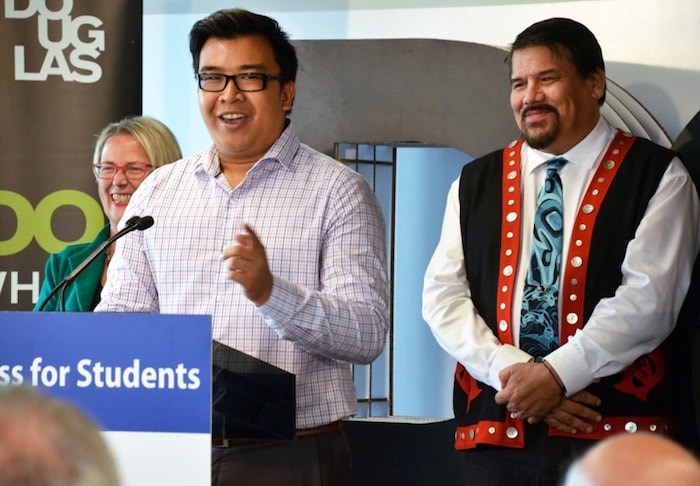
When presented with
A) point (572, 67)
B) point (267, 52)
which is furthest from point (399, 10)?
point (267, 52)

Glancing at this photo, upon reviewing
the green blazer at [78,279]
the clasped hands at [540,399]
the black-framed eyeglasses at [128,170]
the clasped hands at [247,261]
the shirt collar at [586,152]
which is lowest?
the clasped hands at [540,399]

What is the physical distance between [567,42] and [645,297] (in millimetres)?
771

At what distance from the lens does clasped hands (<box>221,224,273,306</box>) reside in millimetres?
2283

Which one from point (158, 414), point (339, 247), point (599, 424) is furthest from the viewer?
point (599, 424)

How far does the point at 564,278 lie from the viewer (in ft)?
10.3

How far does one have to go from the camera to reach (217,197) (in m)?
3.01

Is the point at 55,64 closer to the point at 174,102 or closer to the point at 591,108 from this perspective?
the point at 174,102

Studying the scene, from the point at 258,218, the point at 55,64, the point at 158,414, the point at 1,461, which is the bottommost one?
the point at 158,414

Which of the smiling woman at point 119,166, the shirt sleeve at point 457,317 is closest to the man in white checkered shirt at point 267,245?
the shirt sleeve at point 457,317

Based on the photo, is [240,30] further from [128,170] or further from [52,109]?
[52,109]

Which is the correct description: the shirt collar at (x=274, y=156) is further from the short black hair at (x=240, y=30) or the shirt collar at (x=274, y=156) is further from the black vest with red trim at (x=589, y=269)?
the black vest with red trim at (x=589, y=269)

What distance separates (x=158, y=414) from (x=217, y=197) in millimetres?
1057

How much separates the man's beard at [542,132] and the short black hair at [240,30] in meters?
0.72

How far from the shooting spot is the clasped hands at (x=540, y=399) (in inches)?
120
